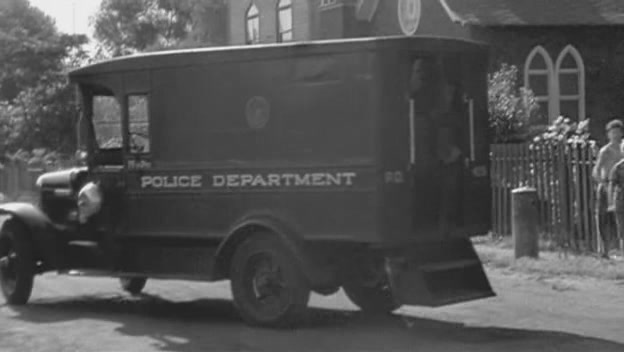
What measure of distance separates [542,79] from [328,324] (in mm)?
17546

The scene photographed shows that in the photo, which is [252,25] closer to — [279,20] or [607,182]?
[279,20]

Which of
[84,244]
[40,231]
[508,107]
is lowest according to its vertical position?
[84,244]

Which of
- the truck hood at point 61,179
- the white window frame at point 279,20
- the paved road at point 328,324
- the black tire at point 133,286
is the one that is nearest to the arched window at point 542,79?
the white window frame at point 279,20

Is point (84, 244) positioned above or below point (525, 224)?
above

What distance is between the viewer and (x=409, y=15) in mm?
29766

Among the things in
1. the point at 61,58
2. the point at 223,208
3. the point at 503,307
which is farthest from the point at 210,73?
the point at 61,58

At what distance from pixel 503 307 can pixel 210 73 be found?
3.79m

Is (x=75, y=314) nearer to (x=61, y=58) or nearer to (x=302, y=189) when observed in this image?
(x=302, y=189)

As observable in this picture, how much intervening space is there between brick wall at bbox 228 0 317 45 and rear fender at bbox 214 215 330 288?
86.3 ft

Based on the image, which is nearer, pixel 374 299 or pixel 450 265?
pixel 450 265

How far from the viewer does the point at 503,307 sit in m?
11.8

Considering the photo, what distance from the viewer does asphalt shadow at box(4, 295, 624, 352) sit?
9.55 m

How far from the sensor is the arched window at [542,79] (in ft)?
88.0

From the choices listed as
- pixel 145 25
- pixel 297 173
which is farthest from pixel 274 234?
pixel 145 25
